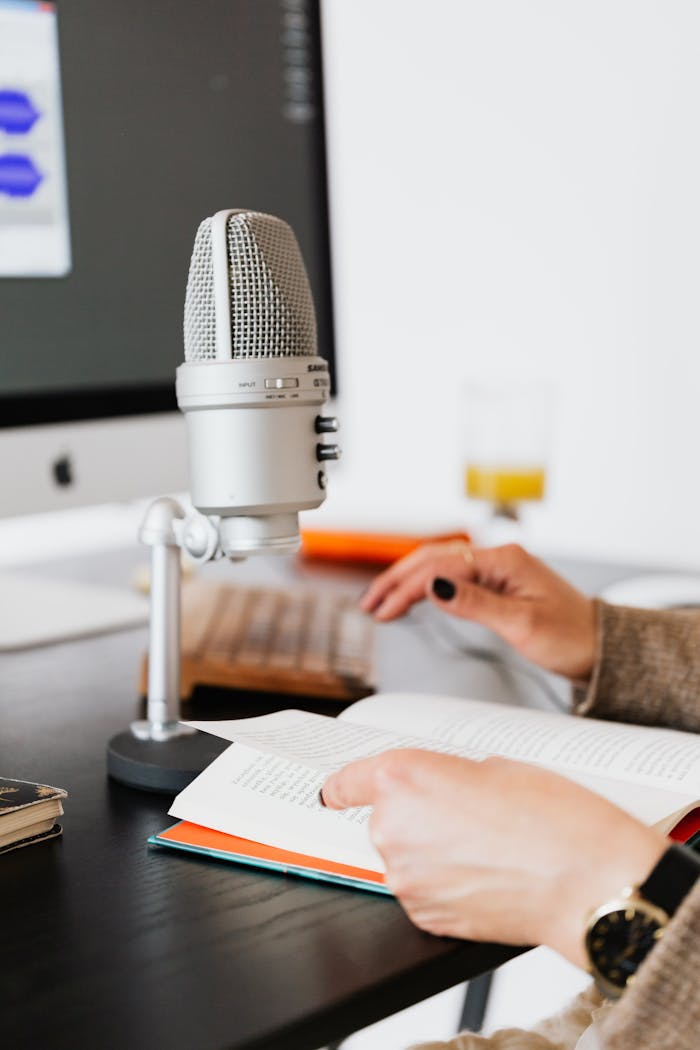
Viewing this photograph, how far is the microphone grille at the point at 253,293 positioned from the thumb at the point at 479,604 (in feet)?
0.94

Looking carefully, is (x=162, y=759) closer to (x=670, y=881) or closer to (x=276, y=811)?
(x=276, y=811)

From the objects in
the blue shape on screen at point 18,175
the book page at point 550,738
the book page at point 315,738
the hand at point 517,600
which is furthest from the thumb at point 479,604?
the blue shape on screen at point 18,175

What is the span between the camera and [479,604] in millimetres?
859

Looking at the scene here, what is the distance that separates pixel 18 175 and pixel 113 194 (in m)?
0.09

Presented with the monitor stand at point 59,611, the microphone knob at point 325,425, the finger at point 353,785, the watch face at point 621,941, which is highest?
the microphone knob at point 325,425

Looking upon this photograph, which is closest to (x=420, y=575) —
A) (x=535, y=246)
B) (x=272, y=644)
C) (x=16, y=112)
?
(x=272, y=644)

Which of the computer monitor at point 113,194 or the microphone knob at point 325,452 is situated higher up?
the computer monitor at point 113,194

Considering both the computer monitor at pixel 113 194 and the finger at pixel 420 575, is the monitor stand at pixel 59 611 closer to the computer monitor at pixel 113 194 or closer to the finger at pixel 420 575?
the computer monitor at pixel 113 194

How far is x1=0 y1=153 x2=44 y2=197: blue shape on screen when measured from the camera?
0.93 m

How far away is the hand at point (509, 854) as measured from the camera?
464 mm

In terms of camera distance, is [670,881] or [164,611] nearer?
[670,881]

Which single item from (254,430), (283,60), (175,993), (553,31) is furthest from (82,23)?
(553,31)

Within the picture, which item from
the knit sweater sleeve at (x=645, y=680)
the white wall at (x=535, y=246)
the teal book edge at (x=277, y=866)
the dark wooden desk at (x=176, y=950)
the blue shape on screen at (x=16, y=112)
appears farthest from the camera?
the white wall at (x=535, y=246)

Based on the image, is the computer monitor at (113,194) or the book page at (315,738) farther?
the computer monitor at (113,194)
